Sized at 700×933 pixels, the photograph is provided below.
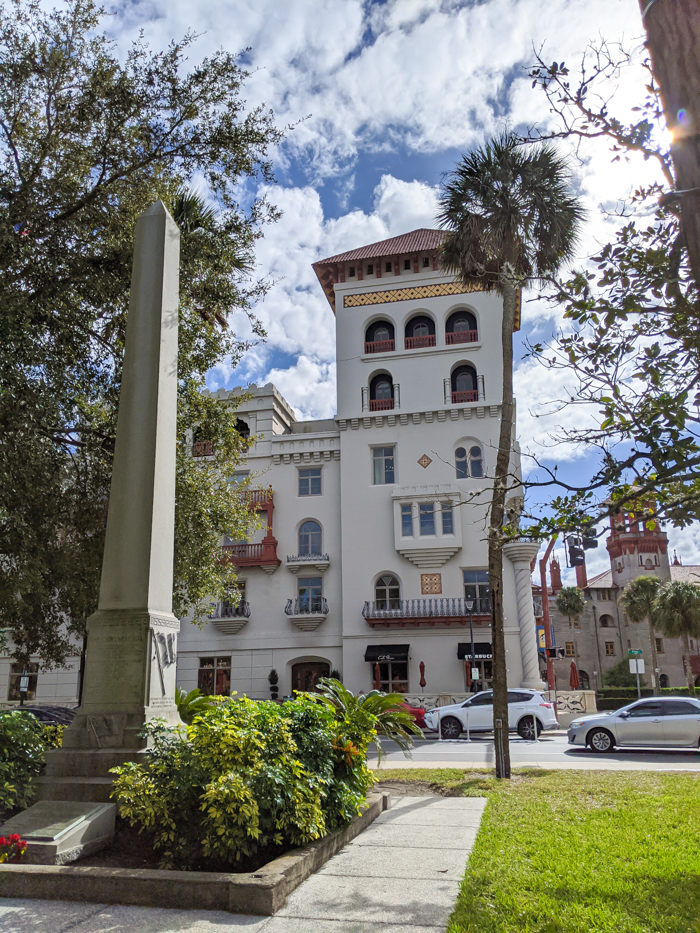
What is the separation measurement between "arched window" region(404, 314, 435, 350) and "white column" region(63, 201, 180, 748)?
30.0m

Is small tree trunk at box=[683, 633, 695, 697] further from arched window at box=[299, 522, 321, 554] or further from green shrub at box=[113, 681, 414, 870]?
green shrub at box=[113, 681, 414, 870]

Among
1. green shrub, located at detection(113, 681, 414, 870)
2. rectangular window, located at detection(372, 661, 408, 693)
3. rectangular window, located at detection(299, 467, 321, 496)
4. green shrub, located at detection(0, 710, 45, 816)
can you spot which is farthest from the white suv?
green shrub, located at detection(0, 710, 45, 816)

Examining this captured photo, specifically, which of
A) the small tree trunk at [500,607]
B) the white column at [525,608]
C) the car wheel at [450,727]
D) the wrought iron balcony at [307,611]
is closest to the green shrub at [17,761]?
the small tree trunk at [500,607]

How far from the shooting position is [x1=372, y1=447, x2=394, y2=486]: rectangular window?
37500mm

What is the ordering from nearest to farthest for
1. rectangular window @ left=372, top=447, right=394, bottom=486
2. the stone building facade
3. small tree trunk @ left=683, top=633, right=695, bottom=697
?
rectangular window @ left=372, top=447, right=394, bottom=486 → small tree trunk @ left=683, top=633, right=695, bottom=697 → the stone building facade

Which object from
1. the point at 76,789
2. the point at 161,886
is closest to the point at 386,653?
the point at 76,789

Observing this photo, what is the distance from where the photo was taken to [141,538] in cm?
804

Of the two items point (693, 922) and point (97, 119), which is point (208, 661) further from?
point (693, 922)

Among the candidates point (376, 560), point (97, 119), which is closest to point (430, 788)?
point (97, 119)

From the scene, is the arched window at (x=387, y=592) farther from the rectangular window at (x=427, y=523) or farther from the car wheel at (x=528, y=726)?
the car wheel at (x=528, y=726)

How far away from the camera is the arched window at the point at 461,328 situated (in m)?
38.2

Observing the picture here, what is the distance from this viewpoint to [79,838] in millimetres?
5633

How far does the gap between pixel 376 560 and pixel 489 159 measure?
72.0 feet

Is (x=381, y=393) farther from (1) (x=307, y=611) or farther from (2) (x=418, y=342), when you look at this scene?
(1) (x=307, y=611)
